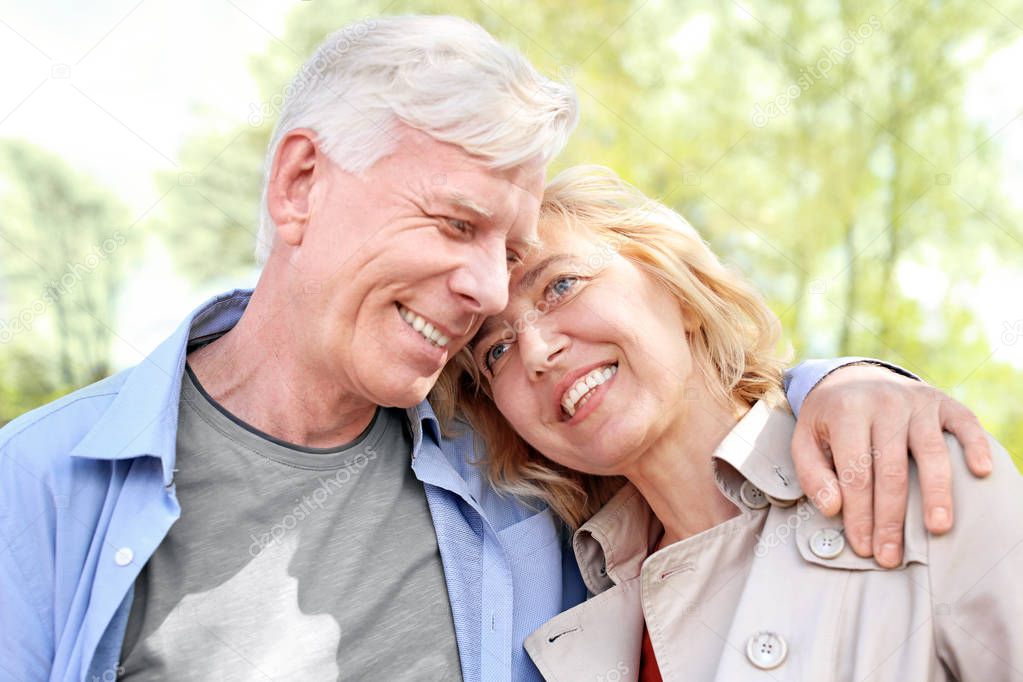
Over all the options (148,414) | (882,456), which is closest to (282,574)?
(148,414)

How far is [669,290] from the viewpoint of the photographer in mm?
2596

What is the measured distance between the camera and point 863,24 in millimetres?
9383

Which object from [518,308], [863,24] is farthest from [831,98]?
[518,308]

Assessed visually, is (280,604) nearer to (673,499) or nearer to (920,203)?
(673,499)

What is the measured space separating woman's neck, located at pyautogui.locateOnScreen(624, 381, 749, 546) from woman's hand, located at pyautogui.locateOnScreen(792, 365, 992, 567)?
30 cm

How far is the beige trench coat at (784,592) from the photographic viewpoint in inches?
74.3

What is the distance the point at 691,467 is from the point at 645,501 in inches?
11.6

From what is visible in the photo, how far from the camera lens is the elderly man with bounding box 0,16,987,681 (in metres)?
1.99

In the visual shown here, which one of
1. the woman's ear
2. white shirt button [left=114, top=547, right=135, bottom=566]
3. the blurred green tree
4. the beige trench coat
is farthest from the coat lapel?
the blurred green tree

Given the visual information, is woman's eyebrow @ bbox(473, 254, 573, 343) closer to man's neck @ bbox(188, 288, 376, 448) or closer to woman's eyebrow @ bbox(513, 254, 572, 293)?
woman's eyebrow @ bbox(513, 254, 572, 293)

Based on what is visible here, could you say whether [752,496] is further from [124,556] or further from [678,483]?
[124,556]

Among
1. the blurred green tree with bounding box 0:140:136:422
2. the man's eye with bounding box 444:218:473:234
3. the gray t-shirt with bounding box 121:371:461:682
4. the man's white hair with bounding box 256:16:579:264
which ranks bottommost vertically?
the blurred green tree with bounding box 0:140:136:422

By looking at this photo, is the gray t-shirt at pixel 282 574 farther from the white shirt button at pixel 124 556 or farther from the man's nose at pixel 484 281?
the man's nose at pixel 484 281

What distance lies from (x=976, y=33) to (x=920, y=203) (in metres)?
1.70
